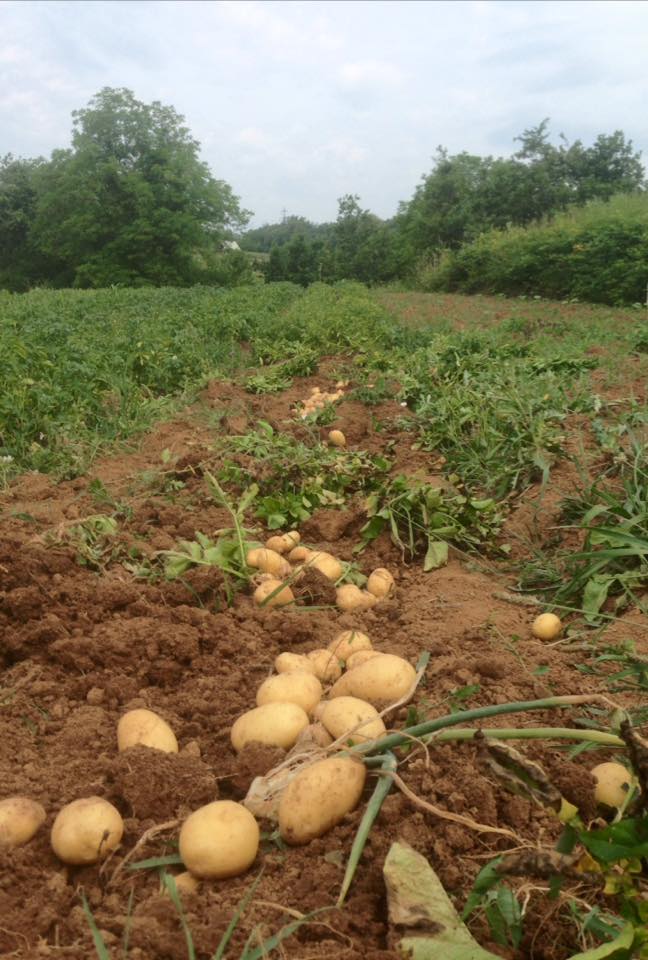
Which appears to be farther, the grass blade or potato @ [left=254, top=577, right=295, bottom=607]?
potato @ [left=254, top=577, right=295, bottom=607]

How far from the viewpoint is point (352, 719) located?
5.93ft

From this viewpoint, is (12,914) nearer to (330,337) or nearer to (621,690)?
(621,690)

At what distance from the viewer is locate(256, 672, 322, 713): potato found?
2023 mm

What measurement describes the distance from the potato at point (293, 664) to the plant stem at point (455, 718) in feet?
1.85

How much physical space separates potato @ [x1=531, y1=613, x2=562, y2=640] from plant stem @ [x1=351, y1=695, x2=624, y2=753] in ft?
3.83

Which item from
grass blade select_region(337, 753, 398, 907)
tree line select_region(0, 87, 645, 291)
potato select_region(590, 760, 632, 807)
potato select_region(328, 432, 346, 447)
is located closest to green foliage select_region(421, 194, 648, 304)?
tree line select_region(0, 87, 645, 291)

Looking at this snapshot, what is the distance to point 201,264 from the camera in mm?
45062

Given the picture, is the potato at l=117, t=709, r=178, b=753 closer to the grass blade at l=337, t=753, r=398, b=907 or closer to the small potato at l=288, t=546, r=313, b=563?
the grass blade at l=337, t=753, r=398, b=907

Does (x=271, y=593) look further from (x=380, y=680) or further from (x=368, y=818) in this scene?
(x=368, y=818)

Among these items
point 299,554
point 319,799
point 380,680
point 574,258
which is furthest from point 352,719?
point 574,258

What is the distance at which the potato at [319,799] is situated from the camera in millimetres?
1551

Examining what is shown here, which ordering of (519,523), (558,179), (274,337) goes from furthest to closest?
1. (558,179)
2. (274,337)
3. (519,523)

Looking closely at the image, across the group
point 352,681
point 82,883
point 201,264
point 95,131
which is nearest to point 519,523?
point 352,681

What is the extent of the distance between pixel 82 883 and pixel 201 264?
46163 mm
